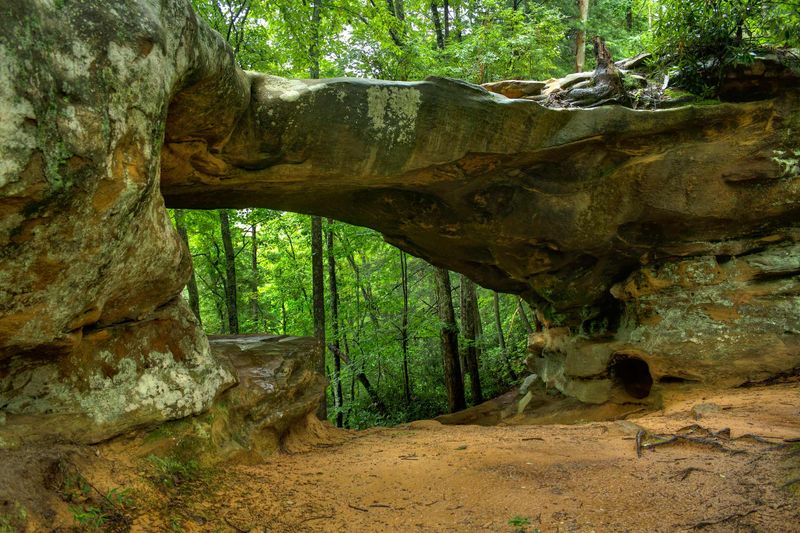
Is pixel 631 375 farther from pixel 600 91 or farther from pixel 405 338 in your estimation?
pixel 405 338

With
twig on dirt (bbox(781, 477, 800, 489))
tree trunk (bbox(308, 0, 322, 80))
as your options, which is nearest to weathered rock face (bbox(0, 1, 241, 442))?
twig on dirt (bbox(781, 477, 800, 489))

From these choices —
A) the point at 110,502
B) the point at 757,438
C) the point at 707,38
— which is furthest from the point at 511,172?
the point at 110,502

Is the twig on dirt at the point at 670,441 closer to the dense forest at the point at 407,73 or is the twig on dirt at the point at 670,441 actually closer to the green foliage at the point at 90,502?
the dense forest at the point at 407,73

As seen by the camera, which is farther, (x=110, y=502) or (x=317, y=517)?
(x=317, y=517)

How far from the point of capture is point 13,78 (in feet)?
10.2

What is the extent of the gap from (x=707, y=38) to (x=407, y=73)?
635 centimetres

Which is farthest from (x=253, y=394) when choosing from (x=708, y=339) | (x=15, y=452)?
(x=708, y=339)

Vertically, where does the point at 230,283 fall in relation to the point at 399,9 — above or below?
below

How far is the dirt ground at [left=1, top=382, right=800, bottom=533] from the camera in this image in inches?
155

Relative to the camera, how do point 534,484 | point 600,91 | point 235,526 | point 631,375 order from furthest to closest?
point 631,375
point 600,91
point 534,484
point 235,526

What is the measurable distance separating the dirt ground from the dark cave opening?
2678 millimetres

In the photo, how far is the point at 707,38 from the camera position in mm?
7844

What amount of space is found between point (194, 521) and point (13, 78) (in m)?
3.16

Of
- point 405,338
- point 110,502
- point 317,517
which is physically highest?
point 110,502
